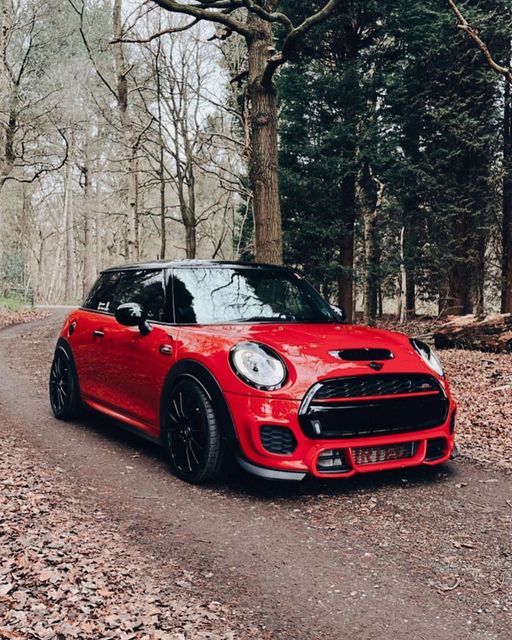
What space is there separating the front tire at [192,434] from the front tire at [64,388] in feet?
7.26

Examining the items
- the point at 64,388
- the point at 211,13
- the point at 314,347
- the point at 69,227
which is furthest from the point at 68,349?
the point at 69,227

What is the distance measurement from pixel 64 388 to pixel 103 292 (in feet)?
4.08

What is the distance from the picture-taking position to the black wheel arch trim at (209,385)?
14.0 feet

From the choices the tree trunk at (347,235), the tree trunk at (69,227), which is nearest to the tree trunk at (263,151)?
the tree trunk at (347,235)

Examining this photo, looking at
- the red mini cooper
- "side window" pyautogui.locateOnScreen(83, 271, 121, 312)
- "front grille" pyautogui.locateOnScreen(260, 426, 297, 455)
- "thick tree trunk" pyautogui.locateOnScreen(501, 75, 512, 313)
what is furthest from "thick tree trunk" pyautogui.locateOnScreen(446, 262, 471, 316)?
"front grille" pyautogui.locateOnScreen(260, 426, 297, 455)

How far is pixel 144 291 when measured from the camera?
5703mm

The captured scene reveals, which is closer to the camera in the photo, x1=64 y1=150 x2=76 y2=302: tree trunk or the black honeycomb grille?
the black honeycomb grille

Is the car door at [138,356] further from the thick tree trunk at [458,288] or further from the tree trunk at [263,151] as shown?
the thick tree trunk at [458,288]

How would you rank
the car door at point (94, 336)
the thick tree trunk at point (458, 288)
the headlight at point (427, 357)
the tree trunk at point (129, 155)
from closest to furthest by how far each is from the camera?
1. the headlight at point (427, 357)
2. the car door at point (94, 336)
3. the tree trunk at point (129, 155)
4. the thick tree trunk at point (458, 288)

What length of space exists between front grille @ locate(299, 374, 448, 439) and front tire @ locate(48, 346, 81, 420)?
3.50m

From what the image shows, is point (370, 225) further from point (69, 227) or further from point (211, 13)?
point (69, 227)

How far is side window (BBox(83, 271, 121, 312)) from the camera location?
639cm

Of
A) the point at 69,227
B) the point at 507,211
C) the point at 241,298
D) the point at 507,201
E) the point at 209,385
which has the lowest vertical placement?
the point at 209,385

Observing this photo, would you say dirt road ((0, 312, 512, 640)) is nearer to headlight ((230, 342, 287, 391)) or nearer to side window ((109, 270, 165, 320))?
headlight ((230, 342, 287, 391))
